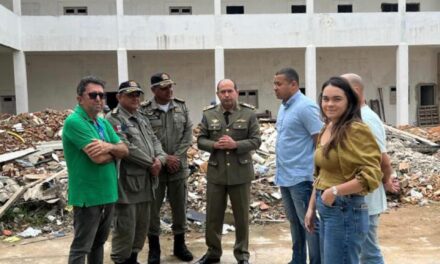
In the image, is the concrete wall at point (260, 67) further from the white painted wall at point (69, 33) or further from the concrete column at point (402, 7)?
the white painted wall at point (69, 33)

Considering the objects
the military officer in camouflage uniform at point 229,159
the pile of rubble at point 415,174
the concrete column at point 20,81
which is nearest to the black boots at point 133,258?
the military officer in camouflage uniform at point 229,159

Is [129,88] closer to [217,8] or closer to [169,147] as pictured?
[169,147]

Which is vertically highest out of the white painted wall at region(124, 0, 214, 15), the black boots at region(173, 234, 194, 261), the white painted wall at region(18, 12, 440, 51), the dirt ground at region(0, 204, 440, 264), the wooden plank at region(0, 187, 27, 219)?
the white painted wall at region(124, 0, 214, 15)

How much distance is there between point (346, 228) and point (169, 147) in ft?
8.57

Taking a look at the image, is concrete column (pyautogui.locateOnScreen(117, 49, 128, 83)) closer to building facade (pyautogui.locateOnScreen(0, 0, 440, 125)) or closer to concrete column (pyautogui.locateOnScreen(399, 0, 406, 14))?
building facade (pyautogui.locateOnScreen(0, 0, 440, 125))

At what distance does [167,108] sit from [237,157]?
96 cm

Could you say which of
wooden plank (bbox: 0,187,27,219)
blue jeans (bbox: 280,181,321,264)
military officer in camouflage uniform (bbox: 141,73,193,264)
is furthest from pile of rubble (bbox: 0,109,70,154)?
blue jeans (bbox: 280,181,321,264)

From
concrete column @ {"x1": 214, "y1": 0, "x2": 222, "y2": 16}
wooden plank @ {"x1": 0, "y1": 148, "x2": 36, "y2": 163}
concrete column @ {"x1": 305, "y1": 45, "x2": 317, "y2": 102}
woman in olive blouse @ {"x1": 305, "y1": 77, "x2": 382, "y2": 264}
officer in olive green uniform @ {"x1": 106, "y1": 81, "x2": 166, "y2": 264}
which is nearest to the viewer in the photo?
woman in olive blouse @ {"x1": 305, "y1": 77, "x2": 382, "y2": 264}

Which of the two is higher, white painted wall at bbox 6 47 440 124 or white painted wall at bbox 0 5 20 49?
white painted wall at bbox 0 5 20 49

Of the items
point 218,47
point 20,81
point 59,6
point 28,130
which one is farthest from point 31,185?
point 59,6

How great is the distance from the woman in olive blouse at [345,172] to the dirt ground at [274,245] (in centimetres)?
245

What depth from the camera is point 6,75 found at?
800 inches

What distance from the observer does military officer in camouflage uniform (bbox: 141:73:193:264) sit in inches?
190

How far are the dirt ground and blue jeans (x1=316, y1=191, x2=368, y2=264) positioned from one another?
2.43 metres
